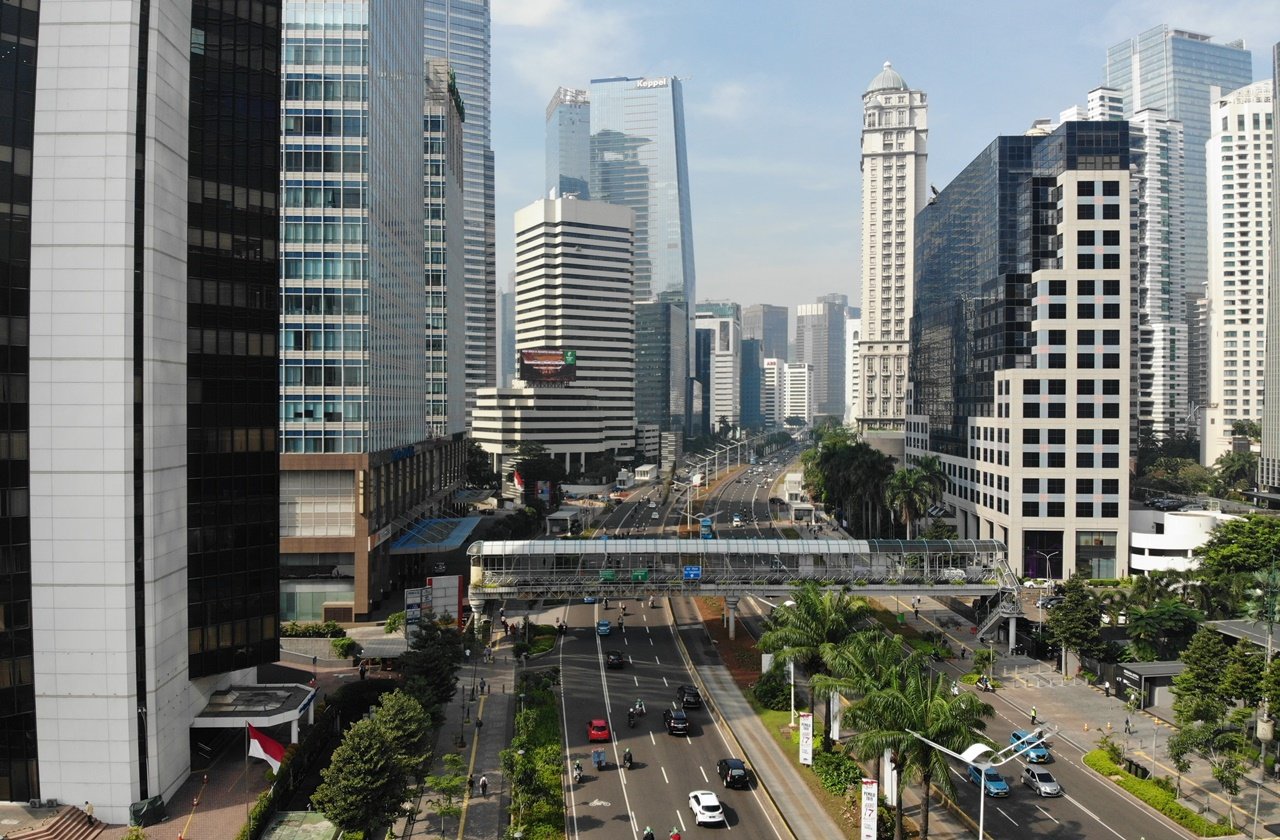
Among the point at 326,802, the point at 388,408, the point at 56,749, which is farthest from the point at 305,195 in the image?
the point at 326,802

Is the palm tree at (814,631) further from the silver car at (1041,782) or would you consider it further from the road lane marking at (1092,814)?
the road lane marking at (1092,814)

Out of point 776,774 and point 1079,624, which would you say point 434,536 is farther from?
point 1079,624

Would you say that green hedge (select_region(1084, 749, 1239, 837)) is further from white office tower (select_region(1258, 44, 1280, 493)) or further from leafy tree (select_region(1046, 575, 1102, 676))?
white office tower (select_region(1258, 44, 1280, 493))

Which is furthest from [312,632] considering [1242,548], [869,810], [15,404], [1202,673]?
[1242,548]

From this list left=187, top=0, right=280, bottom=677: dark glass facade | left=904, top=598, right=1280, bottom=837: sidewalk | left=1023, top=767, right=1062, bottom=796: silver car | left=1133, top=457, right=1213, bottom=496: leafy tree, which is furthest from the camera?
left=1133, top=457, right=1213, bottom=496: leafy tree

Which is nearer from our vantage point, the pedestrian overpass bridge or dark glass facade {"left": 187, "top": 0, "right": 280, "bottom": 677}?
dark glass facade {"left": 187, "top": 0, "right": 280, "bottom": 677}

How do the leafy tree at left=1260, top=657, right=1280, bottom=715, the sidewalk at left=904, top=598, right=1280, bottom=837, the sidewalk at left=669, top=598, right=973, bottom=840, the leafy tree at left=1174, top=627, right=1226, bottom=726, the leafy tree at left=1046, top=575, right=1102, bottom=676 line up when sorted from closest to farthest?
the sidewalk at left=669, top=598, right=973, bottom=840 → the sidewalk at left=904, top=598, right=1280, bottom=837 → the leafy tree at left=1260, top=657, right=1280, bottom=715 → the leafy tree at left=1174, top=627, right=1226, bottom=726 → the leafy tree at left=1046, top=575, right=1102, bottom=676

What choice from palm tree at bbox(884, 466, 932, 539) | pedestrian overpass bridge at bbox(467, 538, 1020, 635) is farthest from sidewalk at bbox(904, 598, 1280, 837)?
palm tree at bbox(884, 466, 932, 539)

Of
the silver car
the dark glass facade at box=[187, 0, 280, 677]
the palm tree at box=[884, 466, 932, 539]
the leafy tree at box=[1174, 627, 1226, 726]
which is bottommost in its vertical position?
the silver car
